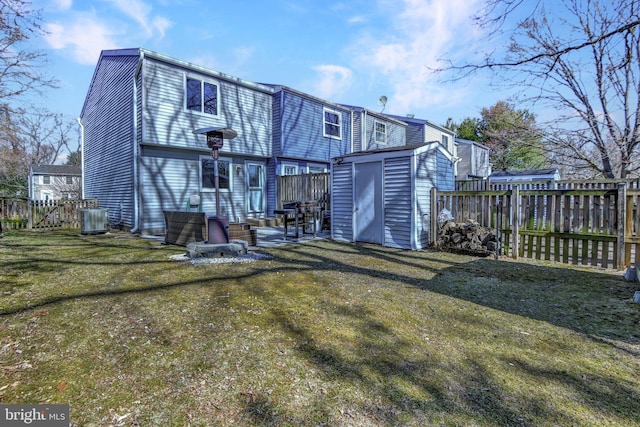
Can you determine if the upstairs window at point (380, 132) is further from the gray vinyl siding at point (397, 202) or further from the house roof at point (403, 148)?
the gray vinyl siding at point (397, 202)

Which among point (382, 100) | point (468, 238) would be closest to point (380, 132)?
point (382, 100)

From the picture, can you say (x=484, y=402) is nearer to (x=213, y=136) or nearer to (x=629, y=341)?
(x=629, y=341)

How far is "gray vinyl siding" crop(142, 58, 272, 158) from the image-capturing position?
10359 millimetres

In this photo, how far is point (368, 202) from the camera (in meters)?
8.58

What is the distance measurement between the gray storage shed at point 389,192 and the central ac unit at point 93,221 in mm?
8052

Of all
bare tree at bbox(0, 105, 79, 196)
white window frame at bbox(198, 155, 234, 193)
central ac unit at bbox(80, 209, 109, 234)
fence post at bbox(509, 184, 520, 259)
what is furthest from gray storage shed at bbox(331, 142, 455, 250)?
bare tree at bbox(0, 105, 79, 196)

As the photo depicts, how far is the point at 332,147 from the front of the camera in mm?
16531

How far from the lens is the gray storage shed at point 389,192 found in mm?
7812

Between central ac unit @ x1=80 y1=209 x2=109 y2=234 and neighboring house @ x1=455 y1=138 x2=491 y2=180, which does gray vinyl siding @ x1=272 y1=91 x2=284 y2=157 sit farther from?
neighboring house @ x1=455 y1=138 x2=491 y2=180

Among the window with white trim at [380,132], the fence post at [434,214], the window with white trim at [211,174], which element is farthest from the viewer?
the window with white trim at [380,132]

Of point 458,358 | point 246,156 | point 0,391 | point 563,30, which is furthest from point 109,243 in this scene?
point 563,30

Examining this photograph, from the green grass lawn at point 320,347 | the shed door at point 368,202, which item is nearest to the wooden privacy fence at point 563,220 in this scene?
the green grass lawn at point 320,347

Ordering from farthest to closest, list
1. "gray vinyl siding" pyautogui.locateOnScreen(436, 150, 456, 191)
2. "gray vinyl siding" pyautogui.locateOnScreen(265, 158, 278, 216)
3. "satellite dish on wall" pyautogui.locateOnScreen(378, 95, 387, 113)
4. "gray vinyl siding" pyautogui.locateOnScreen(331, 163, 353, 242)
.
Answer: "satellite dish on wall" pyautogui.locateOnScreen(378, 95, 387, 113) < "gray vinyl siding" pyautogui.locateOnScreen(265, 158, 278, 216) < "gray vinyl siding" pyautogui.locateOnScreen(331, 163, 353, 242) < "gray vinyl siding" pyautogui.locateOnScreen(436, 150, 456, 191)

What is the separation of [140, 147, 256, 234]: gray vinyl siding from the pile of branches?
7.91 meters
